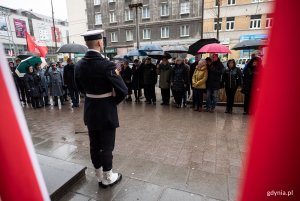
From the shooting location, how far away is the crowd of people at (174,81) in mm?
6988

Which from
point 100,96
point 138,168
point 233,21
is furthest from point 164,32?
point 100,96

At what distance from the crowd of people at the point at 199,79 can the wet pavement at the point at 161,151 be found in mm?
587

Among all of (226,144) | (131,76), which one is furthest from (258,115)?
(131,76)

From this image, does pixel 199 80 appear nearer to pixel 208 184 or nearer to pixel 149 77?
pixel 149 77

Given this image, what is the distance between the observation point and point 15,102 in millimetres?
770

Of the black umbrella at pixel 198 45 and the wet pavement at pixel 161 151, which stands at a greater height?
the black umbrella at pixel 198 45

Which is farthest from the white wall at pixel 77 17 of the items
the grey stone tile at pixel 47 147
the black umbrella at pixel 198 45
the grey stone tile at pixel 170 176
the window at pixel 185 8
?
the grey stone tile at pixel 170 176

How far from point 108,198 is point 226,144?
9.26ft

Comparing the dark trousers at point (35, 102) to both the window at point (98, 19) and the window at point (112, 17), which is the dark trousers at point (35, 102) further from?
the window at point (98, 19)

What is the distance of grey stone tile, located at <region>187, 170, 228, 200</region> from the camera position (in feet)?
9.22

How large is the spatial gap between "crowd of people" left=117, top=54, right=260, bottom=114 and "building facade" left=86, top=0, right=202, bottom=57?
63.1 feet

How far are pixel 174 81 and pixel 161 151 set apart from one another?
4065mm

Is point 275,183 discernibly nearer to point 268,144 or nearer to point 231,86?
point 268,144

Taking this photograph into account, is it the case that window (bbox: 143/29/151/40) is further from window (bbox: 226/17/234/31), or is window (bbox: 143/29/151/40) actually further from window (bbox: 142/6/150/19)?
window (bbox: 226/17/234/31)
